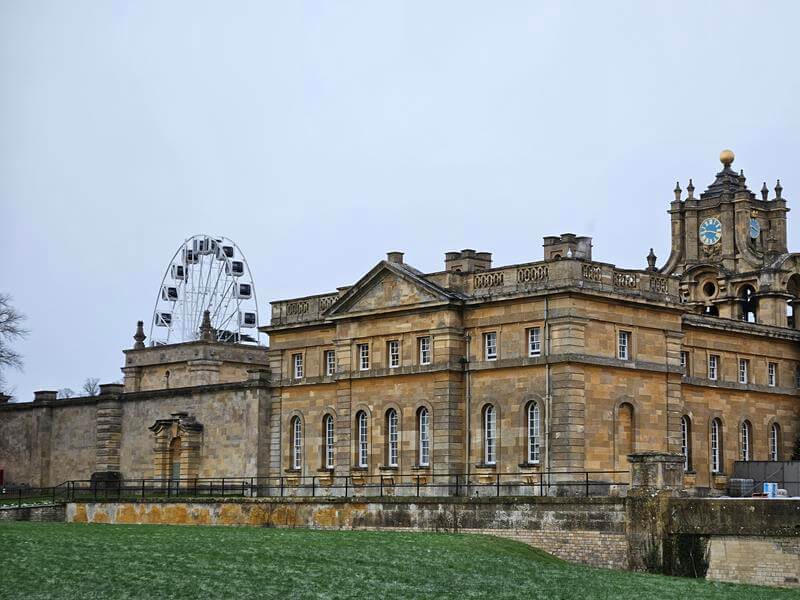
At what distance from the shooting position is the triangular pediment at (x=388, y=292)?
5550cm

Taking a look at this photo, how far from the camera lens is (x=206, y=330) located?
79125 mm

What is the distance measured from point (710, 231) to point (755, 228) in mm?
2008

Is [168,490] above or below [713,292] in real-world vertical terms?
below

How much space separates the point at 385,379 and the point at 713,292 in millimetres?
19083

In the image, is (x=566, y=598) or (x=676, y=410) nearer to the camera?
(x=566, y=598)

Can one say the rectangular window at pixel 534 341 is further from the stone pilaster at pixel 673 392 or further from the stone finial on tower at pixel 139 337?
the stone finial on tower at pixel 139 337

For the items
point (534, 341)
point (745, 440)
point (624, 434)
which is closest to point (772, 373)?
point (745, 440)

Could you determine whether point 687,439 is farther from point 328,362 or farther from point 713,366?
point 328,362

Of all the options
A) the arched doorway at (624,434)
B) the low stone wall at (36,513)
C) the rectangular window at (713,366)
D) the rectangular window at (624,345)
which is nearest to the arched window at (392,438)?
the arched doorway at (624,434)

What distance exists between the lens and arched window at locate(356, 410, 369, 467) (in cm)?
5775

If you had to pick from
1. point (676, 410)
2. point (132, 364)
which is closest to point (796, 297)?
point (676, 410)

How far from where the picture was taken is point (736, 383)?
59781 millimetres

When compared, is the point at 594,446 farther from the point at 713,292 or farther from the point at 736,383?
the point at 713,292

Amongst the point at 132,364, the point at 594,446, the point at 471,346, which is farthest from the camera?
the point at 132,364
